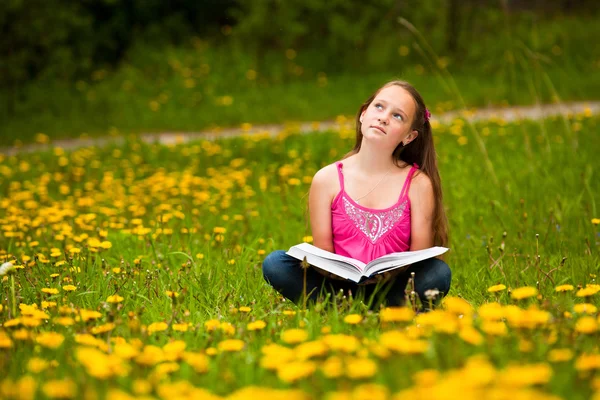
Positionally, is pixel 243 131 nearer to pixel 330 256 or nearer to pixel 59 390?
pixel 330 256

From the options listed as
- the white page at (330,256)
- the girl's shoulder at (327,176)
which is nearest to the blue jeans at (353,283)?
the white page at (330,256)

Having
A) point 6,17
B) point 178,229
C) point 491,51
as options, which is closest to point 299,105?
point 491,51

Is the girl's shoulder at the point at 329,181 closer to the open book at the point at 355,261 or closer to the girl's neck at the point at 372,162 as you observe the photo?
the girl's neck at the point at 372,162

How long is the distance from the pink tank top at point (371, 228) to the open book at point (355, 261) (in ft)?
0.56

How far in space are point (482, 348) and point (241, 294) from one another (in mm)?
1298

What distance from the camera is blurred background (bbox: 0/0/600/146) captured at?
9070 mm

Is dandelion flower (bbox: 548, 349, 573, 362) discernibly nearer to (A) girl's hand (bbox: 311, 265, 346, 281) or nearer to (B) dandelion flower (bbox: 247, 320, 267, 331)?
(B) dandelion flower (bbox: 247, 320, 267, 331)

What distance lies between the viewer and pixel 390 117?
2654mm

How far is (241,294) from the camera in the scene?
2742 mm

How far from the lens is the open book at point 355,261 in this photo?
2.31 metres

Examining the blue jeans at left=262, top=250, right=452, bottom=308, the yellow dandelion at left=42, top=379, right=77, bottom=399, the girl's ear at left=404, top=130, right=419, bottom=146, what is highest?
the girl's ear at left=404, top=130, right=419, bottom=146

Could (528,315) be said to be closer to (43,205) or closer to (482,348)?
(482,348)

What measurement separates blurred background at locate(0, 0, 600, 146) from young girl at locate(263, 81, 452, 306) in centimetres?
581

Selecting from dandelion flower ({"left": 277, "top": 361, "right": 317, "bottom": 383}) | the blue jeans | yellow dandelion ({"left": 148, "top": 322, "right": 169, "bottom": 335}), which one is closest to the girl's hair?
the blue jeans
